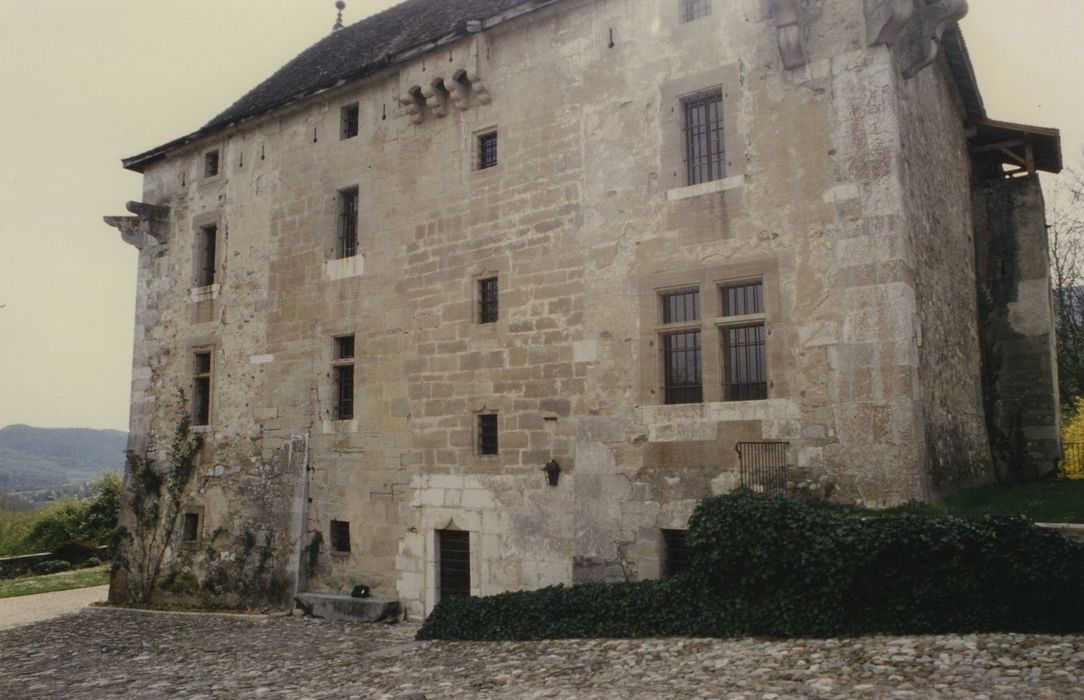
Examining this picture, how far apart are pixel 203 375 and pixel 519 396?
8042mm

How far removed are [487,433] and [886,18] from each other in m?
7.80

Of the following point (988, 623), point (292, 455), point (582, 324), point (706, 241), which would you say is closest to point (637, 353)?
point (582, 324)

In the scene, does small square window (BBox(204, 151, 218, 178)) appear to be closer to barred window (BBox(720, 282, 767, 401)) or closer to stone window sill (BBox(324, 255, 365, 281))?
stone window sill (BBox(324, 255, 365, 281))

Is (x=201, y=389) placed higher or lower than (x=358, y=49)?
lower

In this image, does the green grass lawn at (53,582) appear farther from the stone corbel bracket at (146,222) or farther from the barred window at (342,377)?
the barred window at (342,377)

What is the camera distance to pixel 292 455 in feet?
50.1

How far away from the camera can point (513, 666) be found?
8.76m

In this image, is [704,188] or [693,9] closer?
[704,188]

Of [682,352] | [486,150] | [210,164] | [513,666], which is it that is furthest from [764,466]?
[210,164]

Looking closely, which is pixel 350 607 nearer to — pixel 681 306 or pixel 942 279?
pixel 681 306

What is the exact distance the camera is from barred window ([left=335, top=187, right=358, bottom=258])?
15383mm

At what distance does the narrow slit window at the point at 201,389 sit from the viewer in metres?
17.2

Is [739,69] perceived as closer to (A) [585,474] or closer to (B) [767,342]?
(B) [767,342]

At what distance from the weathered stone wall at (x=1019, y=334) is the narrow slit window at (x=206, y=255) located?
1503 cm
